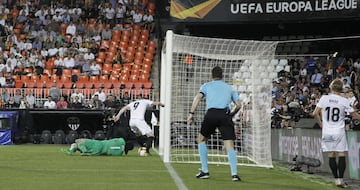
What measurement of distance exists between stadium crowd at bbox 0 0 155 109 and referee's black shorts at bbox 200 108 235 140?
16.9m

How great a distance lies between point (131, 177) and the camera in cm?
1373

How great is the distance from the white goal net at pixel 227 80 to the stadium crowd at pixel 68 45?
9.60 m

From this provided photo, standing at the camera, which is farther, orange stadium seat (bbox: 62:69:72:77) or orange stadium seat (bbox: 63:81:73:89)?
orange stadium seat (bbox: 62:69:72:77)

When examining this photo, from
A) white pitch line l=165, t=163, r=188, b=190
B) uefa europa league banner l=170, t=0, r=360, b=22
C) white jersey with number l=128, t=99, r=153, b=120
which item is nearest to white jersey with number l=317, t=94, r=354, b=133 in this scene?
white pitch line l=165, t=163, r=188, b=190

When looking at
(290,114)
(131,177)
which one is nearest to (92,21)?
(290,114)

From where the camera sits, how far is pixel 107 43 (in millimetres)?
37094

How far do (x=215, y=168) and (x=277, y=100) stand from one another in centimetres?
944

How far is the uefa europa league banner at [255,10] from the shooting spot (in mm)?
30172

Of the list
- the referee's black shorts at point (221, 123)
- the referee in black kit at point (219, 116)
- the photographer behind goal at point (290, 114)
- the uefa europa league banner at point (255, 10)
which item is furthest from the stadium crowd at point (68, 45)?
the referee's black shorts at point (221, 123)

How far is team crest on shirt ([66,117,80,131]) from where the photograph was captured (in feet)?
102

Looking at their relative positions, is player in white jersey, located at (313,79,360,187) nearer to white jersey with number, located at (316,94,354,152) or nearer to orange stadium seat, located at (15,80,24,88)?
white jersey with number, located at (316,94,354,152)

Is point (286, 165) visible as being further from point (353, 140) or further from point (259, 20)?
point (259, 20)

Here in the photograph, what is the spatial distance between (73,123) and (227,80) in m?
12.0

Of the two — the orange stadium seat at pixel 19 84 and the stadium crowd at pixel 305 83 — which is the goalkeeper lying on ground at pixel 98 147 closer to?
the stadium crowd at pixel 305 83
